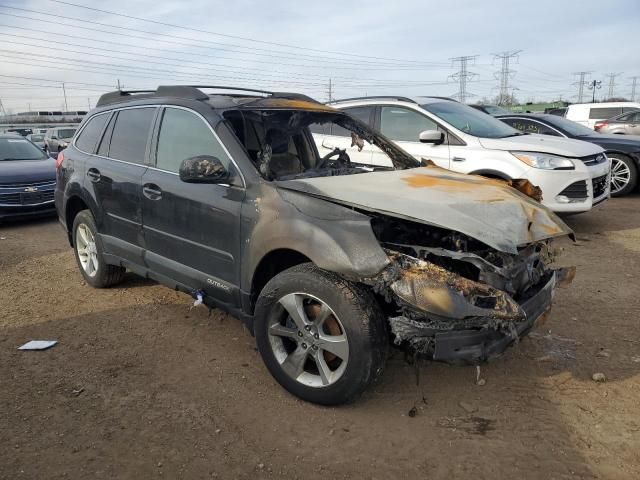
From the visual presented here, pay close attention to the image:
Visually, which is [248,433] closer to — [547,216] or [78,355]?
[78,355]

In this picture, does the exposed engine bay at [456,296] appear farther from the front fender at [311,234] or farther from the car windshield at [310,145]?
the car windshield at [310,145]

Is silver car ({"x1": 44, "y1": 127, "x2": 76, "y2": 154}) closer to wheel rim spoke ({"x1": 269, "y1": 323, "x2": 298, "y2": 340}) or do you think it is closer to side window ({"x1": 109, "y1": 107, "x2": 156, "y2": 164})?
side window ({"x1": 109, "y1": 107, "x2": 156, "y2": 164})

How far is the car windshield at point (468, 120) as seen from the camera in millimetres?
6872

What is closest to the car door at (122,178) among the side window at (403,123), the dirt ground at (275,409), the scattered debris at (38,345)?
the dirt ground at (275,409)

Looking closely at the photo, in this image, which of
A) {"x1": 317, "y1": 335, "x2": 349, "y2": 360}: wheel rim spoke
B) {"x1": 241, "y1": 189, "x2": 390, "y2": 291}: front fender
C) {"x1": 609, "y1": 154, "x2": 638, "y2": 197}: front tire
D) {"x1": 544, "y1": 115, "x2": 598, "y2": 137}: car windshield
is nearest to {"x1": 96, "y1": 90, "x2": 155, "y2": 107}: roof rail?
{"x1": 241, "y1": 189, "x2": 390, "y2": 291}: front fender

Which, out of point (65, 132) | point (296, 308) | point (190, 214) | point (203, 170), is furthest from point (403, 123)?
point (65, 132)

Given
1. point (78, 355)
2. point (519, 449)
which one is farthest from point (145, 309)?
point (519, 449)

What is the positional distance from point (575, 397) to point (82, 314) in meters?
3.93

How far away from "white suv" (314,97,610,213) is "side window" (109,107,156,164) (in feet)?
10.1

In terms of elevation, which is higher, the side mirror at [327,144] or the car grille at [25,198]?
the side mirror at [327,144]

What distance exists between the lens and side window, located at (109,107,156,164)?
412 centimetres

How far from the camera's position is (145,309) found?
460 centimetres

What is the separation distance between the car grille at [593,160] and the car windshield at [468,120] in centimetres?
101

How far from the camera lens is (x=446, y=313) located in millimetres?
2504
